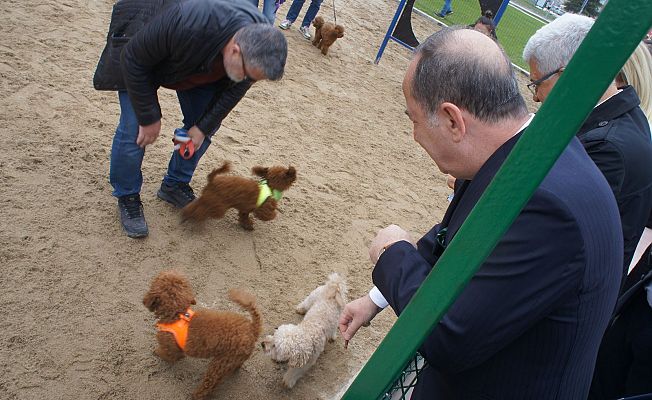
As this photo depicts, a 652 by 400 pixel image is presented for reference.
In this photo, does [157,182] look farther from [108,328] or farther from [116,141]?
[108,328]

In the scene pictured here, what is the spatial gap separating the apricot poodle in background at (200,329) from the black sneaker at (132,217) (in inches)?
39.8

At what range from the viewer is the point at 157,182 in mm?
4184

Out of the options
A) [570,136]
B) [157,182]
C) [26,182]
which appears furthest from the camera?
[157,182]

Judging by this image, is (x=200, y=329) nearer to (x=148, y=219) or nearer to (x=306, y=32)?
(x=148, y=219)

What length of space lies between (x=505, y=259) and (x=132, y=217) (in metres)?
3.11

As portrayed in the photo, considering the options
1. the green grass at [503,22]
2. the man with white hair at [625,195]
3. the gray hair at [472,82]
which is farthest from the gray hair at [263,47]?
the green grass at [503,22]

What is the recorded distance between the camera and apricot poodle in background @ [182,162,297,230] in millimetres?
3596

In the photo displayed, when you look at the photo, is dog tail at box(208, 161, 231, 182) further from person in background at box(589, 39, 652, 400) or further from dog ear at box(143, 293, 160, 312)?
person in background at box(589, 39, 652, 400)

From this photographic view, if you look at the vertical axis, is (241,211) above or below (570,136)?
below

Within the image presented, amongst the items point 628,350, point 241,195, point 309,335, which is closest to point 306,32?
point 241,195

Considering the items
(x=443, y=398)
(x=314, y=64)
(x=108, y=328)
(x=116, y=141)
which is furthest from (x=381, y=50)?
(x=443, y=398)

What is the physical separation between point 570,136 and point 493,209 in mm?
167

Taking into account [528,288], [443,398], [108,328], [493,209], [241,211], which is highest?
[493,209]

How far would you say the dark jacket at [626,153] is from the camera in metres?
2.00
